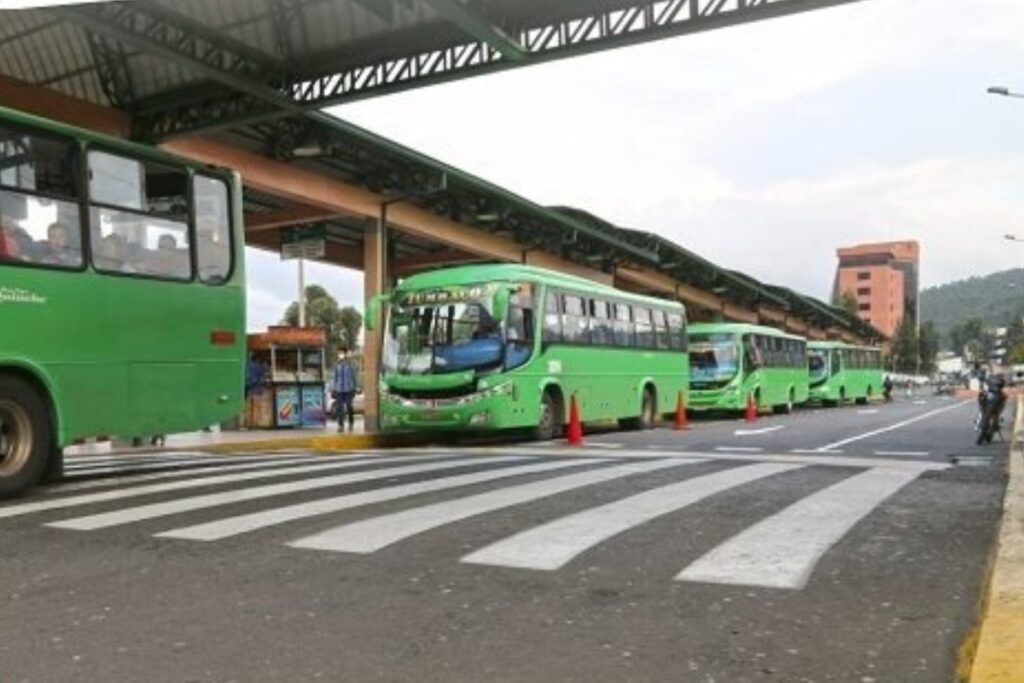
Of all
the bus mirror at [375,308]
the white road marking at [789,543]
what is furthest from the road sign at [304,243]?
the white road marking at [789,543]

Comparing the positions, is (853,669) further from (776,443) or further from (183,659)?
(776,443)

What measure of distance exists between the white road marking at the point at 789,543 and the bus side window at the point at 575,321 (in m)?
10.7

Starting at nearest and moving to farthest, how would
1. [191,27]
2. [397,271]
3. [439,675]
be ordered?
[439,675]
[191,27]
[397,271]

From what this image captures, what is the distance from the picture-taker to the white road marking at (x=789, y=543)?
19.5 feet

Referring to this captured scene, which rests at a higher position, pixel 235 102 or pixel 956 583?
pixel 235 102

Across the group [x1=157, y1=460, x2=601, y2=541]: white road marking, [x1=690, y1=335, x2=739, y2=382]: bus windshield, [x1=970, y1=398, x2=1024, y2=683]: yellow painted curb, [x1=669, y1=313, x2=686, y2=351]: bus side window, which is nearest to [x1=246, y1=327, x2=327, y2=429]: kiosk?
[x1=669, y1=313, x2=686, y2=351]: bus side window

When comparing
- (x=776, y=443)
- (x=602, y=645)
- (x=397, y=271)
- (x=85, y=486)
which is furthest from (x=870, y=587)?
(x=397, y=271)

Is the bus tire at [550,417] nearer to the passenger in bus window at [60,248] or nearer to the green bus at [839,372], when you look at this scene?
the passenger in bus window at [60,248]

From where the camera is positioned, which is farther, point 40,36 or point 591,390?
point 591,390

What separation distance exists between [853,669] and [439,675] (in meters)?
1.71

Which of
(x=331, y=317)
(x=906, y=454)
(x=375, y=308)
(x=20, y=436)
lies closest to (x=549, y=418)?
(x=375, y=308)

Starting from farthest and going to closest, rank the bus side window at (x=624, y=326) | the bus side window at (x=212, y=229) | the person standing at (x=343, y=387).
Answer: the bus side window at (x=624, y=326), the person standing at (x=343, y=387), the bus side window at (x=212, y=229)

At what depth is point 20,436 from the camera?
9438 millimetres

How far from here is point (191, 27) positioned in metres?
15.5
